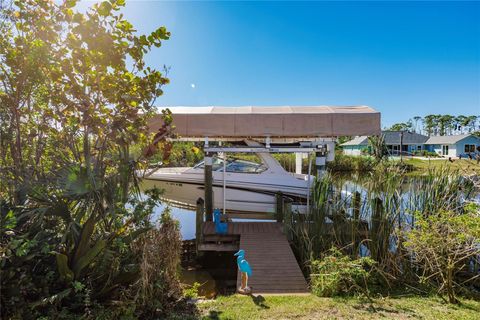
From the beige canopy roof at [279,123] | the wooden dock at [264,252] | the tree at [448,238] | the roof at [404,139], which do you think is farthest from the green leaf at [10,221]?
the roof at [404,139]

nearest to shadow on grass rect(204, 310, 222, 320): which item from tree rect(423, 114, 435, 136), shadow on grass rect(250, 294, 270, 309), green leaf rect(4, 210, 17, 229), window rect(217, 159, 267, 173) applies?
shadow on grass rect(250, 294, 270, 309)

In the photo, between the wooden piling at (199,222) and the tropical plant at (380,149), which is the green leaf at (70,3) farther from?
the tropical plant at (380,149)

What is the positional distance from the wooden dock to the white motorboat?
1.28 metres

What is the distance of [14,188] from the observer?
3045 mm

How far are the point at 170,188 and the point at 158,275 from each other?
554 cm

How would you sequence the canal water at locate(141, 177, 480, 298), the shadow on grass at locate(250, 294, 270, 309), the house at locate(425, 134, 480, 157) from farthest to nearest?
the house at locate(425, 134, 480, 157) → the canal water at locate(141, 177, 480, 298) → the shadow on grass at locate(250, 294, 270, 309)

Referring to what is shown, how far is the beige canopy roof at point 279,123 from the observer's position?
5414mm

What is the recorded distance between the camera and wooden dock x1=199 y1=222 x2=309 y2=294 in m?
4.02

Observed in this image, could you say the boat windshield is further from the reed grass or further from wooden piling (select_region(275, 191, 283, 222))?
the reed grass

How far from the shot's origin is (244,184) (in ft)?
26.1

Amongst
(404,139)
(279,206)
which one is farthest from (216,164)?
(404,139)

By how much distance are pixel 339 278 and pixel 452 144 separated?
5422 centimetres

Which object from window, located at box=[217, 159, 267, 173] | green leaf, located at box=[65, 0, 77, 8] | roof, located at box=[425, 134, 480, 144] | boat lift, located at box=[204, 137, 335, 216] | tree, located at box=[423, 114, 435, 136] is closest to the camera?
green leaf, located at box=[65, 0, 77, 8]

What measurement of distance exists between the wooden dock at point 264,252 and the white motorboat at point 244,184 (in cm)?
128
